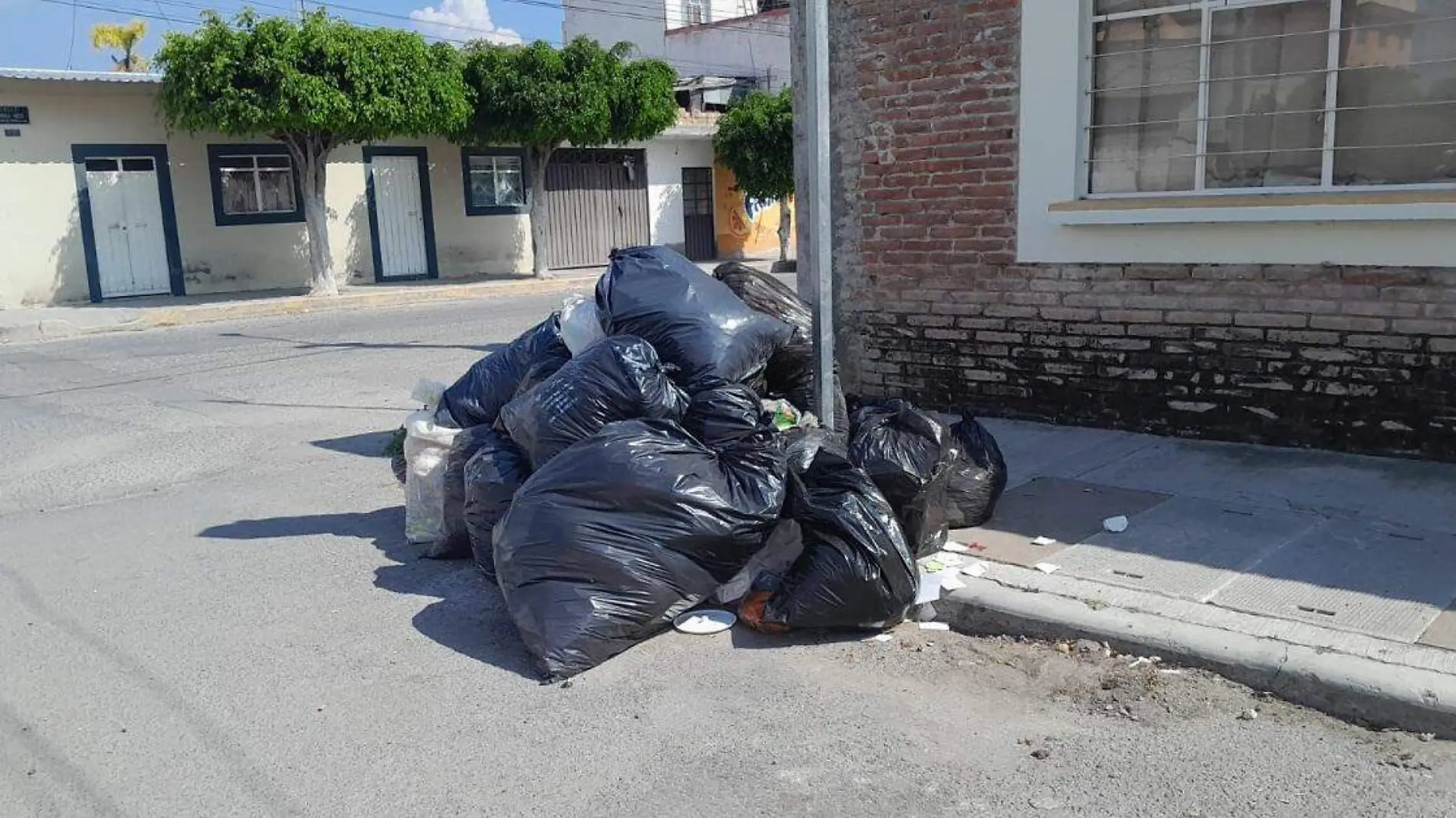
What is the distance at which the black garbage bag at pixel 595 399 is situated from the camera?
4.62 metres

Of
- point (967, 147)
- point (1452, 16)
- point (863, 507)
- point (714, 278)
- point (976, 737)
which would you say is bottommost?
point (976, 737)

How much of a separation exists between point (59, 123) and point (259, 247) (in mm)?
3508

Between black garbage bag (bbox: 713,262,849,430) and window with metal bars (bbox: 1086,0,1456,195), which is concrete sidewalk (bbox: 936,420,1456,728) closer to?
Answer: black garbage bag (bbox: 713,262,849,430)

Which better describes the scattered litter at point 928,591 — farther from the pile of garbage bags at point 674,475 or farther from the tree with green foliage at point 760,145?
the tree with green foliage at point 760,145

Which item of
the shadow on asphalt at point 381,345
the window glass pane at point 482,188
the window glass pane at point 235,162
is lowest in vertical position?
the shadow on asphalt at point 381,345

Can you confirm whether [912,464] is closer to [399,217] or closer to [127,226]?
[127,226]

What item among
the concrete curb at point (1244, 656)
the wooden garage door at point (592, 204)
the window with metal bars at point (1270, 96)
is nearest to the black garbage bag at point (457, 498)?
the concrete curb at point (1244, 656)

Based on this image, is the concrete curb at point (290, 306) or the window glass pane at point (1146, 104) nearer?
the window glass pane at point (1146, 104)

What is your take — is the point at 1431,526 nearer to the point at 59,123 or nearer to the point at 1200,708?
the point at 1200,708

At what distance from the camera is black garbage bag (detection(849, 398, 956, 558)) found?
15.0 ft

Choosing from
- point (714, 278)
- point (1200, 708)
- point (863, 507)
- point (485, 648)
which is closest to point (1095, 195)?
point (714, 278)

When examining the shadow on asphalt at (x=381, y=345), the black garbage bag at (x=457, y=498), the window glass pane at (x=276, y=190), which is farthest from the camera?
the window glass pane at (x=276, y=190)

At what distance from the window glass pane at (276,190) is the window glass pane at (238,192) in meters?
0.15

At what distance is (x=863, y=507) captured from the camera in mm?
4199
